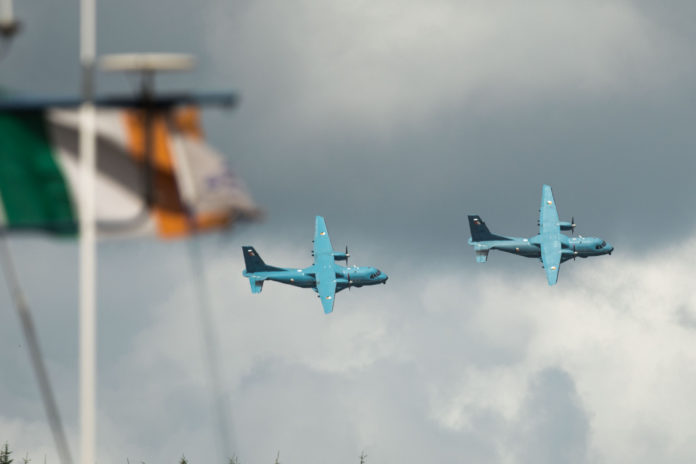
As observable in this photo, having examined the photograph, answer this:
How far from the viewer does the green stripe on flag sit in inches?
1934

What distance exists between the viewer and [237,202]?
50.1 metres

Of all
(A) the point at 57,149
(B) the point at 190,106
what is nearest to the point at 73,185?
(A) the point at 57,149

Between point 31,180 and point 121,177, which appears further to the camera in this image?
point 121,177

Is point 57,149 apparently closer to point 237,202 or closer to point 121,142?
point 121,142

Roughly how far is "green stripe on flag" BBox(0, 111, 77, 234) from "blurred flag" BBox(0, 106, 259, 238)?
0.09ft

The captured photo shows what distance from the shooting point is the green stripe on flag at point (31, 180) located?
1934 inches

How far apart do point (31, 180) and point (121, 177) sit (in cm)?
248

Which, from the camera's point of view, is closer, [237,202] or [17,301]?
[17,301]

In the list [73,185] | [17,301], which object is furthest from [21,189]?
[17,301]

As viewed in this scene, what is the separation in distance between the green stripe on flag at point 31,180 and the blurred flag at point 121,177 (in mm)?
28

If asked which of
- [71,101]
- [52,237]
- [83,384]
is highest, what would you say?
[71,101]

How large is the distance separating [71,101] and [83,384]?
8.10m

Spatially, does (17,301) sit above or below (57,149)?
below

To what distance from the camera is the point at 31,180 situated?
4931 cm
